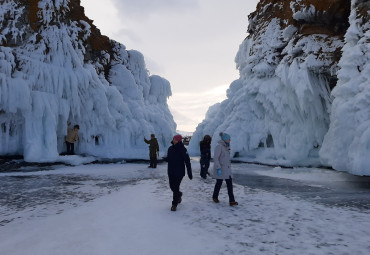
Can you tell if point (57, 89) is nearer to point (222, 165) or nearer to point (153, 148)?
point (153, 148)

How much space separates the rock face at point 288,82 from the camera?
49.2ft

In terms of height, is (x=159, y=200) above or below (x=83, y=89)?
below

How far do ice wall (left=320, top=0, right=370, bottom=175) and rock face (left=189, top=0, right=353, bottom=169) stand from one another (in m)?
2.73

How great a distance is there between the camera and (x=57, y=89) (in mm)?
16922

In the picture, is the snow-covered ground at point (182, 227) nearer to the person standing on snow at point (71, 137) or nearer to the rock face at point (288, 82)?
the rock face at point (288, 82)

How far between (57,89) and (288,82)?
12.9m

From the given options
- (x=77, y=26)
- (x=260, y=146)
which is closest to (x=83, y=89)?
(x=77, y=26)

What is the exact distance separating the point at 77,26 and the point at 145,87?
9196 millimetres

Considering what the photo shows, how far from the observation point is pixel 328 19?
1563 cm

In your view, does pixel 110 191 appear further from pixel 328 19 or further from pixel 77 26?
pixel 77 26

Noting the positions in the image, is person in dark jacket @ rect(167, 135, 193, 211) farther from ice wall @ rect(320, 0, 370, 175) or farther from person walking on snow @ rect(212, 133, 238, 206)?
ice wall @ rect(320, 0, 370, 175)

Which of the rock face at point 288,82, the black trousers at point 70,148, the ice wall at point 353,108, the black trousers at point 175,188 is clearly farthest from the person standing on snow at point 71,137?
the ice wall at point 353,108

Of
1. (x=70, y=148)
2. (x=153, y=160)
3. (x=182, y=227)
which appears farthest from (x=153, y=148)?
(x=182, y=227)

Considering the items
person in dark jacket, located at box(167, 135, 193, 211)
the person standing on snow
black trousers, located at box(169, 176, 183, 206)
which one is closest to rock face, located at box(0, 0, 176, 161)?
the person standing on snow
